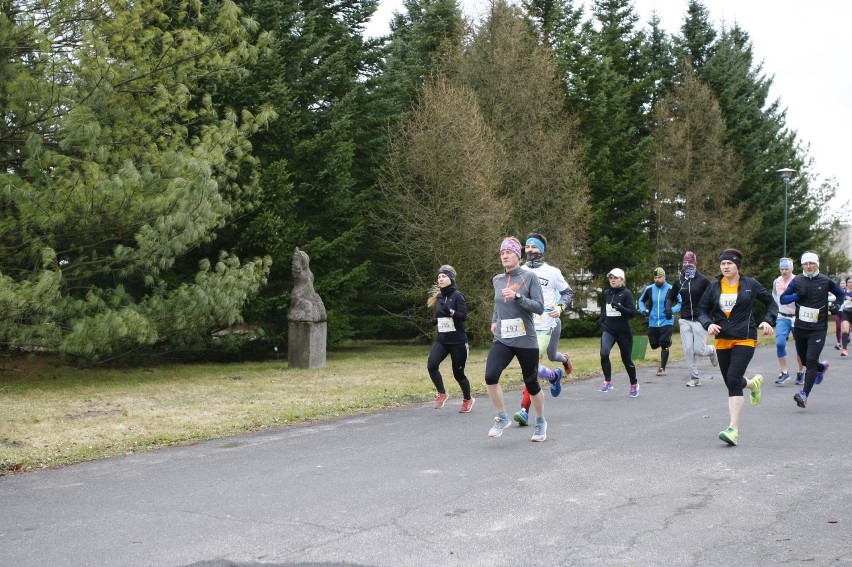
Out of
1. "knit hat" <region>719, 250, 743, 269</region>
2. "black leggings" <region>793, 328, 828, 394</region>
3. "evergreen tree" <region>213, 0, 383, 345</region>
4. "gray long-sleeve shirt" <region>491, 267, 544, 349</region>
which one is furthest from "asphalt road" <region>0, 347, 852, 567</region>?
"evergreen tree" <region>213, 0, 383, 345</region>

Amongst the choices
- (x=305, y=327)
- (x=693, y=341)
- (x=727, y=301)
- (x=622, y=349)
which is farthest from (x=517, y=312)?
(x=305, y=327)

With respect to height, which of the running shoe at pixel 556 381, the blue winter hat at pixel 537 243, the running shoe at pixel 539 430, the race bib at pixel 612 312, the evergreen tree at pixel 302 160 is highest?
the evergreen tree at pixel 302 160

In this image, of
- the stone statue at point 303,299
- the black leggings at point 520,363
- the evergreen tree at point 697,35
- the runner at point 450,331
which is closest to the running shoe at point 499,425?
the black leggings at point 520,363

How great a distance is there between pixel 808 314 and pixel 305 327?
1076 cm

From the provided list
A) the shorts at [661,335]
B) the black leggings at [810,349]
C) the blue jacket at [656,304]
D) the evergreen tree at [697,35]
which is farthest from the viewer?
the evergreen tree at [697,35]

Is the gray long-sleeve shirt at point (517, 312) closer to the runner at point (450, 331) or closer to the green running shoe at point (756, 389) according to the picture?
the green running shoe at point (756, 389)

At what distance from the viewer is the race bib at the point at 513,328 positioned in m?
8.79

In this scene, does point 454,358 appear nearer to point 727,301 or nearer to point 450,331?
point 450,331

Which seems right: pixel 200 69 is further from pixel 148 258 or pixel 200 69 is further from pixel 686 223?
pixel 686 223

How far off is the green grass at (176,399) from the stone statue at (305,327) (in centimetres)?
41

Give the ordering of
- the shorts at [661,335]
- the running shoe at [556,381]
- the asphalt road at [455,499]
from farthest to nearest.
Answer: the shorts at [661,335], the running shoe at [556,381], the asphalt road at [455,499]

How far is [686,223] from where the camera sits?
4175 cm

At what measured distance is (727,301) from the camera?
29.4ft

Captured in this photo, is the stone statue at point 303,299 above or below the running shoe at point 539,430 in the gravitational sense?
above
